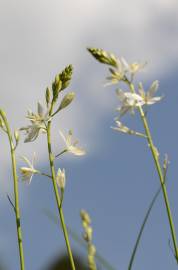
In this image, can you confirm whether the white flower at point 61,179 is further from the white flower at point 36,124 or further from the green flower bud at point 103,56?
the green flower bud at point 103,56

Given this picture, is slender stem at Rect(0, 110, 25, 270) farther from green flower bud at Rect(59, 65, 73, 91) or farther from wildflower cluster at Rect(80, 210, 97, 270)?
wildflower cluster at Rect(80, 210, 97, 270)

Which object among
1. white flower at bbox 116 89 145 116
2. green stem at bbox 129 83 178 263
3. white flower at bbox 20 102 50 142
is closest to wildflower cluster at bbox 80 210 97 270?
green stem at bbox 129 83 178 263

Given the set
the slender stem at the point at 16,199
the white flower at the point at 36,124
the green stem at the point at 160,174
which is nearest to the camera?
the green stem at the point at 160,174

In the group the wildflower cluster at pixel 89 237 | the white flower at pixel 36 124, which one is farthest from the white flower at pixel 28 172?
the wildflower cluster at pixel 89 237

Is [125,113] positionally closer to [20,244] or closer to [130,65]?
[130,65]

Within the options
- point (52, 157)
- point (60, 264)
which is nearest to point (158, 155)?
point (52, 157)

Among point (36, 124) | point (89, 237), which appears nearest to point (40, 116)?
point (36, 124)

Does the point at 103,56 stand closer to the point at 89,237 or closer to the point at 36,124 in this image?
the point at 36,124

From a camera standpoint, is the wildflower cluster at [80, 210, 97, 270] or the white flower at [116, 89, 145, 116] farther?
the white flower at [116, 89, 145, 116]
